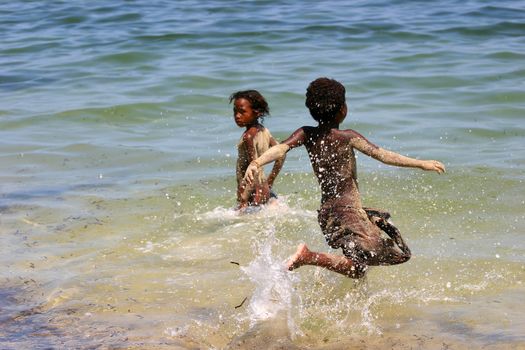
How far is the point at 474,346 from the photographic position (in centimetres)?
477

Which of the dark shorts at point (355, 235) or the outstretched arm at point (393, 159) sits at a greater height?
the outstretched arm at point (393, 159)

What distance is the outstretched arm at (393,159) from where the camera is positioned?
5051 millimetres

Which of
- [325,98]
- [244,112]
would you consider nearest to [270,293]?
[325,98]

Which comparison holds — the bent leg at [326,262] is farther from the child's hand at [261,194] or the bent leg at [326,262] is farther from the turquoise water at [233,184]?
the child's hand at [261,194]

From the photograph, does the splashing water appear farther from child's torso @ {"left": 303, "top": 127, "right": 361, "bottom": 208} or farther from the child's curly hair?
the child's curly hair

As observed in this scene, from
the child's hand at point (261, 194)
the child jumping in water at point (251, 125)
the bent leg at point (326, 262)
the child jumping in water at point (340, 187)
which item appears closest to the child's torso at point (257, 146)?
the child jumping in water at point (251, 125)

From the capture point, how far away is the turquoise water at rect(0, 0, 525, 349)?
5.25m

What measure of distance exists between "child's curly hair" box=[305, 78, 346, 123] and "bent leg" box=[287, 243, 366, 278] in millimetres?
803

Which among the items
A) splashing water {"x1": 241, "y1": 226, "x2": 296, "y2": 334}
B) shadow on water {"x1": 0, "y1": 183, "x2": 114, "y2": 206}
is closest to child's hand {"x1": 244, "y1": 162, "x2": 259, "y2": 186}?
splashing water {"x1": 241, "y1": 226, "x2": 296, "y2": 334}

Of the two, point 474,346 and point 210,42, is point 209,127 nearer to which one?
point 210,42

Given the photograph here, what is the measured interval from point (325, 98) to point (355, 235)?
840 mm

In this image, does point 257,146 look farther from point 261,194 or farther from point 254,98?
point 261,194

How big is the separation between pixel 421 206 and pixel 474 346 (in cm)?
296

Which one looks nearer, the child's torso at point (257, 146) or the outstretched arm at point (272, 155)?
the outstretched arm at point (272, 155)
